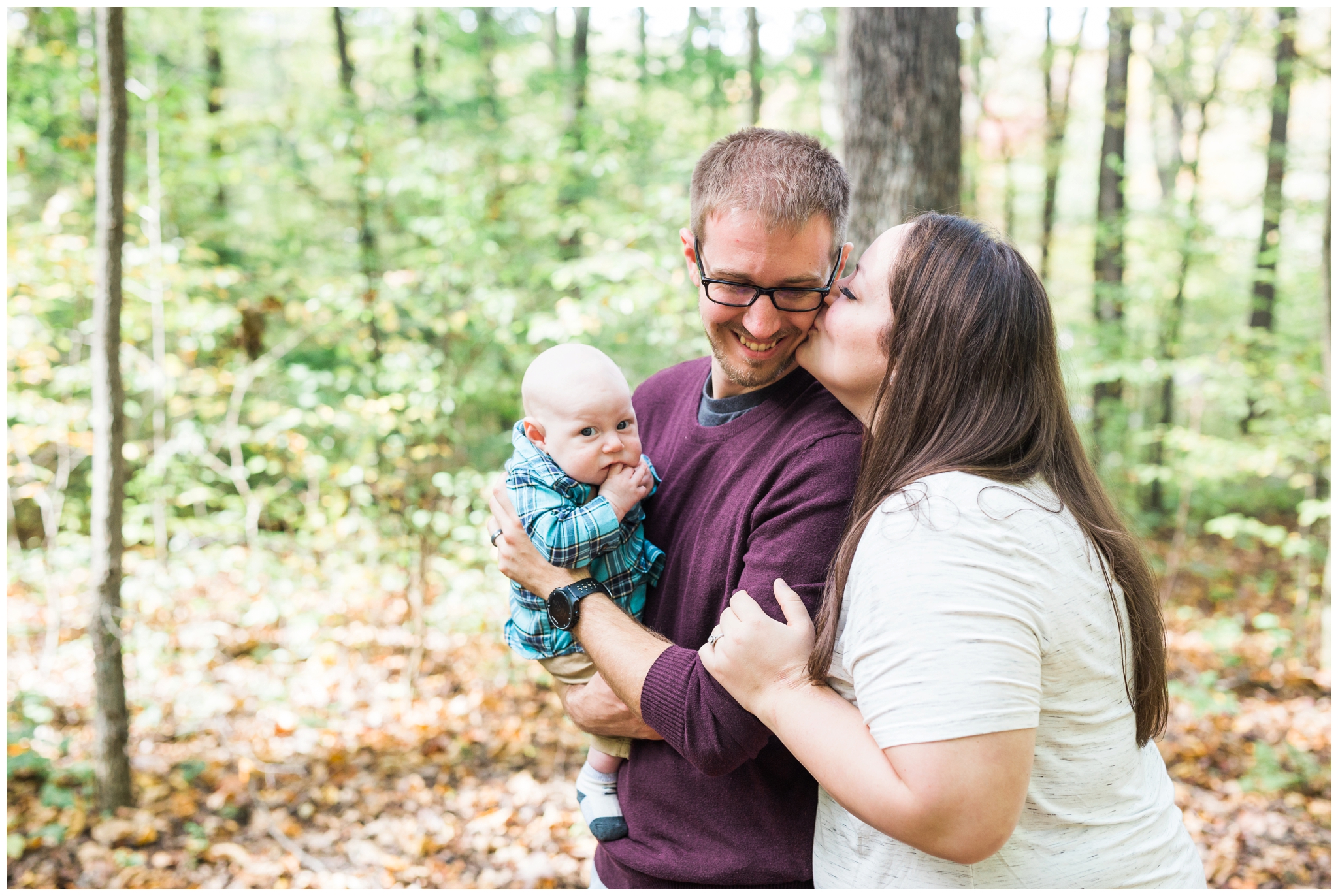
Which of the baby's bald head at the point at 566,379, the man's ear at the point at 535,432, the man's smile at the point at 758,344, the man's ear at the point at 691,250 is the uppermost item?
the man's ear at the point at 691,250

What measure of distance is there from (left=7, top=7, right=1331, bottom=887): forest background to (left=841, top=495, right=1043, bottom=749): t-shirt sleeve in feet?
8.84

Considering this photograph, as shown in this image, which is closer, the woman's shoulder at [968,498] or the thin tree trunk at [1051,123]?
the woman's shoulder at [968,498]

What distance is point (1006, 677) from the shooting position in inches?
47.3

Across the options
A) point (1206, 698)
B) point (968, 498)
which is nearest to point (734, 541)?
point (968, 498)

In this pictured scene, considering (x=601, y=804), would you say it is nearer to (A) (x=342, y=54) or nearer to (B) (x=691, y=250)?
(B) (x=691, y=250)

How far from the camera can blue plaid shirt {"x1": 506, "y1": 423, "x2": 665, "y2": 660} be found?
1.93 m

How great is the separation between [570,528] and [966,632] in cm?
99

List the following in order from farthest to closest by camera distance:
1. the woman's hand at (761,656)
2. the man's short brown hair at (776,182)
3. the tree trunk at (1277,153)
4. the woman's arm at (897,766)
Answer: the tree trunk at (1277,153) < the man's short brown hair at (776,182) < the woman's hand at (761,656) < the woman's arm at (897,766)

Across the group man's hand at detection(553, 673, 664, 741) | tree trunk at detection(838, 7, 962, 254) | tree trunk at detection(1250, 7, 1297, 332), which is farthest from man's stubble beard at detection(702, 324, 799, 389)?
tree trunk at detection(1250, 7, 1297, 332)

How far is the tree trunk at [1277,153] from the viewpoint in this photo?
7.39 metres

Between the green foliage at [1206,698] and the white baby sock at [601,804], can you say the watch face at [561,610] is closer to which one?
the white baby sock at [601,804]

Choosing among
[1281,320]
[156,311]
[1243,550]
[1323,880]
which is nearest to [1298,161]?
[1281,320]

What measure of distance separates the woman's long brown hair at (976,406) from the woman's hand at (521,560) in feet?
2.28

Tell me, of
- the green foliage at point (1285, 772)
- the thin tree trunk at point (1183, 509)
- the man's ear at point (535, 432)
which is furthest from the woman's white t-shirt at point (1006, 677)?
the thin tree trunk at point (1183, 509)
